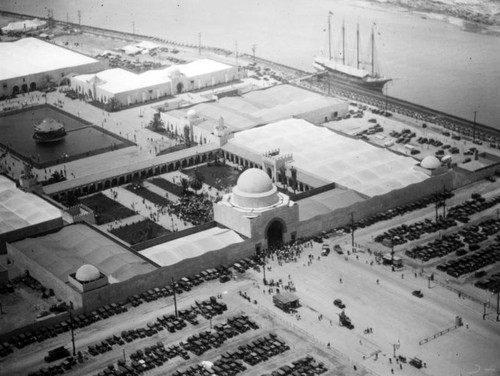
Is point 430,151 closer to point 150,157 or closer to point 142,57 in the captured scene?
point 150,157

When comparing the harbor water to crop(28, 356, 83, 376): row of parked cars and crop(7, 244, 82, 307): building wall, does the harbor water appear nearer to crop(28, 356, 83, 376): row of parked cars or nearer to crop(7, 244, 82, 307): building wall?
crop(7, 244, 82, 307): building wall

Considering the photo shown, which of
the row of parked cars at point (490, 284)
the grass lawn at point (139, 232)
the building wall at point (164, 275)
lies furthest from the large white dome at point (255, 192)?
the row of parked cars at point (490, 284)

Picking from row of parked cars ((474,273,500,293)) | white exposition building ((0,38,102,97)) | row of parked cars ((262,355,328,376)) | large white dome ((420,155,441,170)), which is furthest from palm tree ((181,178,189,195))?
white exposition building ((0,38,102,97))

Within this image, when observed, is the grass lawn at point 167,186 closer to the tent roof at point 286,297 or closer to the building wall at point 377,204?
the building wall at point 377,204

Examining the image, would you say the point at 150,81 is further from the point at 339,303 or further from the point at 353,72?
the point at 339,303

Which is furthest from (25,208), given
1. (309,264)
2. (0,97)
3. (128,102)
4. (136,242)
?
(0,97)

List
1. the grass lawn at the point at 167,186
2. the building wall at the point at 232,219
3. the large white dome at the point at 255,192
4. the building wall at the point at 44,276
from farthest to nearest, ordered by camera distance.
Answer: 1. the grass lawn at the point at 167,186
2. the large white dome at the point at 255,192
3. the building wall at the point at 232,219
4. the building wall at the point at 44,276
